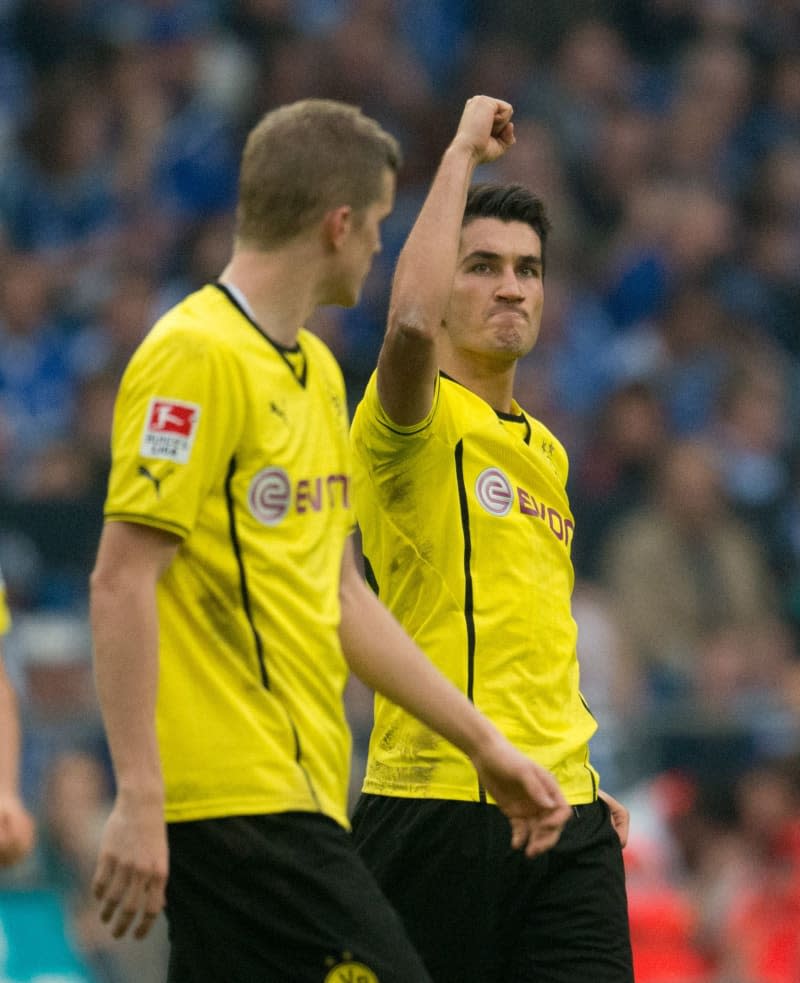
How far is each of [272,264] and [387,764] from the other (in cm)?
141

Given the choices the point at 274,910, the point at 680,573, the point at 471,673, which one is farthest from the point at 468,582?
the point at 680,573

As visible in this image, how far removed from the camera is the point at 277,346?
11.9 ft

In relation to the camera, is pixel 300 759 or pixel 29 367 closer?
pixel 300 759

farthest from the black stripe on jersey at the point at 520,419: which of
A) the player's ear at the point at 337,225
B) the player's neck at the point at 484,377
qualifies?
the player's ear at the point at 337,225

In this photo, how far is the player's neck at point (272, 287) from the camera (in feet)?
11.9

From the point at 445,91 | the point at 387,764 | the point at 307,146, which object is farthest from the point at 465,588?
the point at 445,91

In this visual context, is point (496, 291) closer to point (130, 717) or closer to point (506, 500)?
point (506, 500)

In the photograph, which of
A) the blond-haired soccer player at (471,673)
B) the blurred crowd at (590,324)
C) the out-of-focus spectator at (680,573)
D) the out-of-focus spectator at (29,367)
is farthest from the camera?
the out-of-focus spectator at (29,367)

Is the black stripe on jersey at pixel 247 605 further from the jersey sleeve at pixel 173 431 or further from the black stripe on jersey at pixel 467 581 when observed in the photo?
the black stripe on jersey at pixel 467 581

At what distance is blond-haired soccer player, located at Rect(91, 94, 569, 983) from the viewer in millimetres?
3312

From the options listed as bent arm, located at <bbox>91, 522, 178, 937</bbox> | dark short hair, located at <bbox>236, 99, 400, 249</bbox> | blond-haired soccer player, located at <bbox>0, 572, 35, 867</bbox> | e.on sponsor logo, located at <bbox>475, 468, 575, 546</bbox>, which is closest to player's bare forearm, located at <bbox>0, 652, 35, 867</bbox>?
blond-haired soccer player, located at <bbox>0, 572, 35, 867</bbox>

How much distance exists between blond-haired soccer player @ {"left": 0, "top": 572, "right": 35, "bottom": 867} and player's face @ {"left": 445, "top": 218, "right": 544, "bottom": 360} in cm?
163

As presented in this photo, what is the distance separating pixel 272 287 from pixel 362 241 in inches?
8.0

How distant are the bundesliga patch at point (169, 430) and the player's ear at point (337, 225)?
47cm
